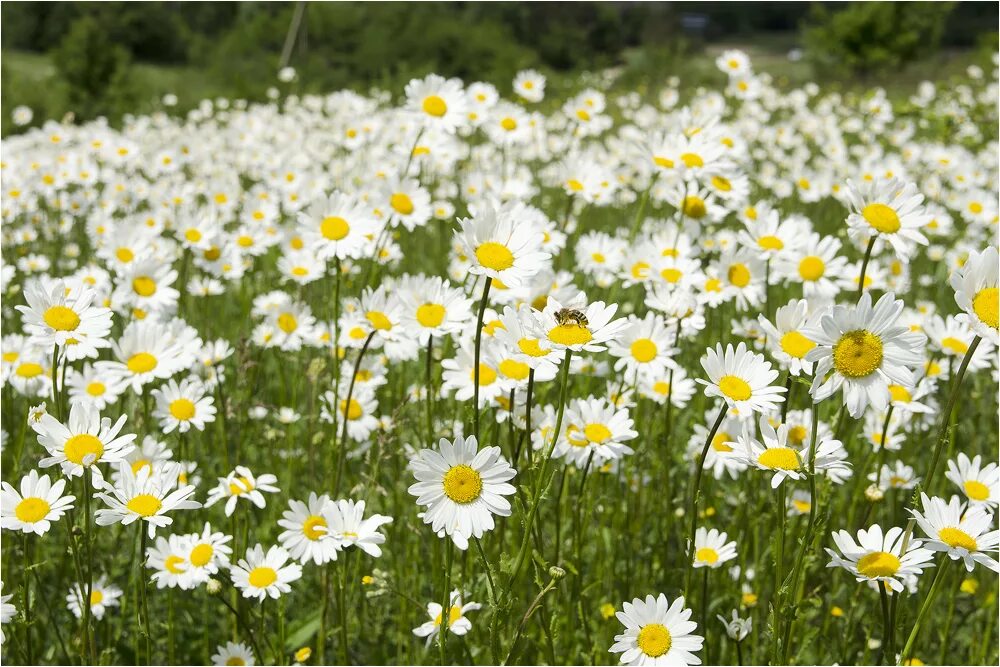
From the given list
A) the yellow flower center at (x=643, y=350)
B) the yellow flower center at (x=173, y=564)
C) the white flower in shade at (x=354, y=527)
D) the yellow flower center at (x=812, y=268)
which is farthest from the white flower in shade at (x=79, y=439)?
the yellow flower center at (x=812, y=268)

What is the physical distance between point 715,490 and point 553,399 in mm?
836

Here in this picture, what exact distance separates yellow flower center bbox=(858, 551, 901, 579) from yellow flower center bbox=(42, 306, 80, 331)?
2.05 m

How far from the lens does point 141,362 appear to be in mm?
2494

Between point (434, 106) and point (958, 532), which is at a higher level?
point (434, 106)

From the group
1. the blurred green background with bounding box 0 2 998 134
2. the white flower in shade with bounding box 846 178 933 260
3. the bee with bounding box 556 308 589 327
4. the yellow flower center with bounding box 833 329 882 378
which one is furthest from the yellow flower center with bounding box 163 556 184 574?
the blurred green background with bounding box 0 2 998 134

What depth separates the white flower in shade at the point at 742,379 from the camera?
6.20ft

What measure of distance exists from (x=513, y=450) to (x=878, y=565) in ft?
3.08

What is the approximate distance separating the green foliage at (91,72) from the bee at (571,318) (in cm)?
1317

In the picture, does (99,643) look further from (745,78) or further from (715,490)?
(745,78)

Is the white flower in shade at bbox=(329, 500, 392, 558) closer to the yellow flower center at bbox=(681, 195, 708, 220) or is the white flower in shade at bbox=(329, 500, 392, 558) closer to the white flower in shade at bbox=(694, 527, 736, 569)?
the white flower in shade at bbox=(694, 527, 736, 569)

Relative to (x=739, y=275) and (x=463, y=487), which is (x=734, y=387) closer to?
(x=463, y=487)

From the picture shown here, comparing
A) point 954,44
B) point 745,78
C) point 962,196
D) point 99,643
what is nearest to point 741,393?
point 99,643

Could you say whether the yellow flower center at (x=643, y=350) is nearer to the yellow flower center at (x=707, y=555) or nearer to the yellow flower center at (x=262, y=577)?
the yellow flower center at (x=707, y=555)

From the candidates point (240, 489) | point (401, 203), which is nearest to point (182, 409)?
point (240, 489)
